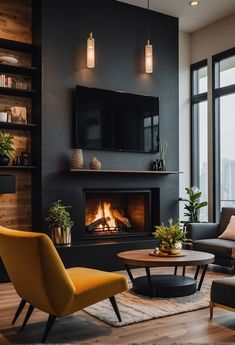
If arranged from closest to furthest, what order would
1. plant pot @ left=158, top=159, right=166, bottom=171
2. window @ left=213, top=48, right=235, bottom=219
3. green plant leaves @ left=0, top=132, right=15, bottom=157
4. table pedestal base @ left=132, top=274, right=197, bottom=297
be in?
table pedestal base @ left=132, top=274, right=197, bottom=297 → green plant leaves @ left=0, top=132, right=15, bottom=157 → plant pot @ left=158, top=159, right=166, bottom=171 → window @ left=213, top=48, right=235, bottom=219

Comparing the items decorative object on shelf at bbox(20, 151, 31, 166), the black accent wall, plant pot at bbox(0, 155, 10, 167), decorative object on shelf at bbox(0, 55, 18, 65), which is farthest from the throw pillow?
decorative object on shelf at bbox(0, 55, 18, 65)

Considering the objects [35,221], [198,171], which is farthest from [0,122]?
[198,171]

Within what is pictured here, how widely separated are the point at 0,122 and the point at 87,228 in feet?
6.19

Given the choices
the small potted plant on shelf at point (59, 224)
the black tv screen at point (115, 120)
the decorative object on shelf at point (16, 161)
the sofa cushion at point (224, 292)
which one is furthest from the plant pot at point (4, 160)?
the sofa cushion at point (224, 292)

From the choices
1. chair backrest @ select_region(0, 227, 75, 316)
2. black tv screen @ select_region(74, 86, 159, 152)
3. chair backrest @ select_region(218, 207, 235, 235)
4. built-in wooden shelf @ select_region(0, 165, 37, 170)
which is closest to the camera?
chair backrest @ select_region(0, 227, 75, 316)

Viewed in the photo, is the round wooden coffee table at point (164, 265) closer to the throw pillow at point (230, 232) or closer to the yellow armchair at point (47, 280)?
the yellow armchair at point (47, 280)

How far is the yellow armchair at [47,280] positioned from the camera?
3.09 m

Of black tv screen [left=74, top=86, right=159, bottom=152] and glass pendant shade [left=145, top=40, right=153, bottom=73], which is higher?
glass pendant shade [left=145, top=40, right=153, bottom=73]

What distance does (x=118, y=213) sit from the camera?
6.71 m

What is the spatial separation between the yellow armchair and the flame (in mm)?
2979

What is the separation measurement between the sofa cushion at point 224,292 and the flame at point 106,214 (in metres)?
2.99

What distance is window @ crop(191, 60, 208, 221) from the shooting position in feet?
24.9

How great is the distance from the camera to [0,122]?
18.0 ft

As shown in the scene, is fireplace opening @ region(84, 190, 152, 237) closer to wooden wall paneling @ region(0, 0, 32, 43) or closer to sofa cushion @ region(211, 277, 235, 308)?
wooden wall paneling @ region(0, 0, 32, 43)
